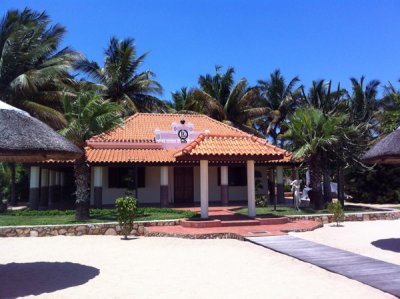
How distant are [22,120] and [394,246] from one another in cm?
875

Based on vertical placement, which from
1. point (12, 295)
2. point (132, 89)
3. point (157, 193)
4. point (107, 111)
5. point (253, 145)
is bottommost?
point (12, 295)

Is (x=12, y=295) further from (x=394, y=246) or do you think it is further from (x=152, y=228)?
(x=394, y=246)

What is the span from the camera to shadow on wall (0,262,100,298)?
20.2 feet

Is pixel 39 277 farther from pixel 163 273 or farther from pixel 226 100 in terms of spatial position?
pixel 226 100

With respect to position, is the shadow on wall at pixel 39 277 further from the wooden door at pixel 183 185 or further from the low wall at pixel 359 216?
the wooden door at pixel 183 185

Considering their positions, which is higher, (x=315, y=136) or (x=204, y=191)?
(x=315, y=136)

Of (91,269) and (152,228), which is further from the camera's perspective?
(152,228)

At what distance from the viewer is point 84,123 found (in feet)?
44.6

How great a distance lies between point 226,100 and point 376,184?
13611mm

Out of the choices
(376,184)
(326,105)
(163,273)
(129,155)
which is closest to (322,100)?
(326,105)

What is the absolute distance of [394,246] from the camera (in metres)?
9.55

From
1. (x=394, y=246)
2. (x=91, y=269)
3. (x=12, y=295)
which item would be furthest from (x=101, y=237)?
(x=394, y=246)

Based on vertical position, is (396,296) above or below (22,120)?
below

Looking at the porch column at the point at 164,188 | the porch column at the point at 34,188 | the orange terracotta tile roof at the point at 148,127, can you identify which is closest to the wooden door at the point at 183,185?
the porch column at the point at 164,188
